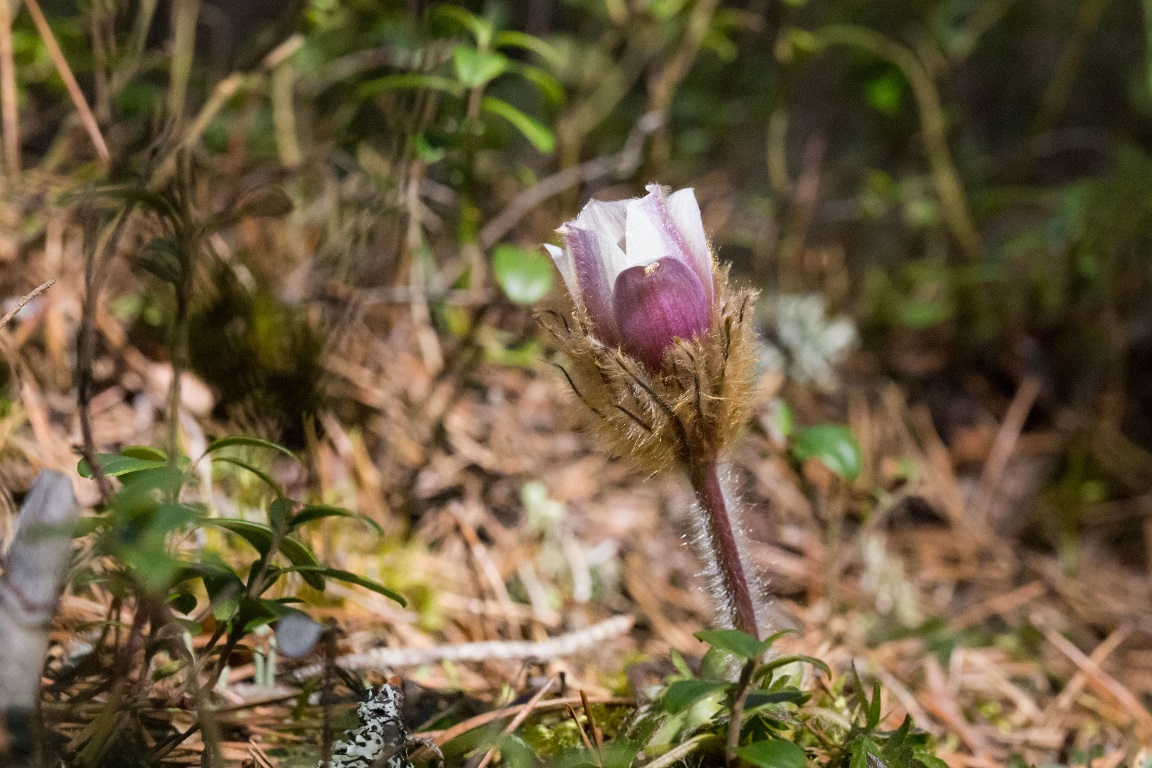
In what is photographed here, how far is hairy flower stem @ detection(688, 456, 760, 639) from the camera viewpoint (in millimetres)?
1057

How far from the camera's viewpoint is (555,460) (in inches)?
81.3

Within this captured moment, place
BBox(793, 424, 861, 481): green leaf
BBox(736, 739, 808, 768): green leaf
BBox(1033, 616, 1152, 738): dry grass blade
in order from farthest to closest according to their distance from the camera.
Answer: BBox(1033, 616, 1152, 738): dry grass blade, BBox(793, 424, 861, 481): green leaf, BBox(736, 739, 808, 768): green leaf

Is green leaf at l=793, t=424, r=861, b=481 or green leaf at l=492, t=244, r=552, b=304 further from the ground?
green leaf at l=492, t=244, r=552, b=304

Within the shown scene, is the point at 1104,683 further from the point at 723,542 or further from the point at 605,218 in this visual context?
the point at 605,218

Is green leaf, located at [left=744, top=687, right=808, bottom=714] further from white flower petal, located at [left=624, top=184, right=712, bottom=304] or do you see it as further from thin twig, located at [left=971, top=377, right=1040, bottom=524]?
thin twig, located at [left=971, top=377, right=1040, bottom=524]

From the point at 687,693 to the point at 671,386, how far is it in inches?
13.3

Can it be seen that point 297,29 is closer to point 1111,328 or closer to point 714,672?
point 714,672

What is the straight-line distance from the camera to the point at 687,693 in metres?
0.85

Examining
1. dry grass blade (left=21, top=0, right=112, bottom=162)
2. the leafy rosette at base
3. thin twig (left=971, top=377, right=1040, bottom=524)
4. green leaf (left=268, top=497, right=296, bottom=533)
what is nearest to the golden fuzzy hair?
the leafy rosette at base

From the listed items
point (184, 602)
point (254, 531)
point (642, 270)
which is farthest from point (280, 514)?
point (642, 270)

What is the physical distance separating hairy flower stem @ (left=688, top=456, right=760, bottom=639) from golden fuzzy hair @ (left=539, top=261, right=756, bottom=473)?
0.10 ft

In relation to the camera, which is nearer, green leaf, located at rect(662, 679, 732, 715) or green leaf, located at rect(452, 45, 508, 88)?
green leaf, located at rect(662, 679, 732, 715)

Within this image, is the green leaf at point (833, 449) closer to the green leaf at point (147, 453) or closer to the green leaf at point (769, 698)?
the green leaf at point (769, 698)

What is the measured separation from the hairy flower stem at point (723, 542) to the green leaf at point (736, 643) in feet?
0.64
